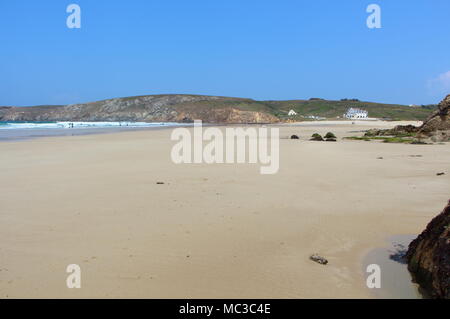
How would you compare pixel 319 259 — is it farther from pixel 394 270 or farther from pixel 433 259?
pixel 433 259

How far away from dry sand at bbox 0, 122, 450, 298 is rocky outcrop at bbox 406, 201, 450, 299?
588 mm

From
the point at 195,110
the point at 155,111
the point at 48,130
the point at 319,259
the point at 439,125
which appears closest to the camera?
the point at 319,259

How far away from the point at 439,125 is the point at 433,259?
2265 centimetres

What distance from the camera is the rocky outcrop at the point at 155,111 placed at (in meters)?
105

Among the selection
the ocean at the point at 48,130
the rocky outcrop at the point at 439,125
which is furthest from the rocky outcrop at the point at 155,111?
the rocky outcrop at the point at 439,125

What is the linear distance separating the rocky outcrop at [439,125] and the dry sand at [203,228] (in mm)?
13860

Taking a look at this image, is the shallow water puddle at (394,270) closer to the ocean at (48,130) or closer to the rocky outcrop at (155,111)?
the ocean at (48,130)

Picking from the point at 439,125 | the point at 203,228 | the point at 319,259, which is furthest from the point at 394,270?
the point at 439,125

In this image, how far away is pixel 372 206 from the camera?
726 cm

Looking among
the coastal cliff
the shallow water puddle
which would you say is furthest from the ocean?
the coastal cliff

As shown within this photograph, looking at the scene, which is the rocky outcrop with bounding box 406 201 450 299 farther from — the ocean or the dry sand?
the ocean

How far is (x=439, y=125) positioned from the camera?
23406 millimetres

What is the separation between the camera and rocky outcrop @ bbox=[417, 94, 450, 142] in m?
22.7
